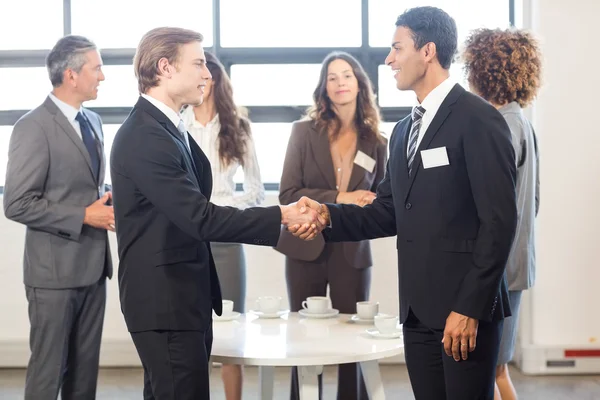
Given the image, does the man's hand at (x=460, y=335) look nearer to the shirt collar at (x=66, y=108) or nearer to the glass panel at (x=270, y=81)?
the shirt collar at (x=66, y=108)

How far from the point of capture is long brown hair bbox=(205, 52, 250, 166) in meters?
3.58

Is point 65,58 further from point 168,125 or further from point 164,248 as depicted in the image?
point 164,248

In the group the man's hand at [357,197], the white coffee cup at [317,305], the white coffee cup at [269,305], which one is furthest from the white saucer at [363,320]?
the man's hand at [357,197]

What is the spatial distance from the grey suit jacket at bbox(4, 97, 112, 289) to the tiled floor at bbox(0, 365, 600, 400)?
4.45ft

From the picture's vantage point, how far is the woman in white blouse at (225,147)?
3520mm

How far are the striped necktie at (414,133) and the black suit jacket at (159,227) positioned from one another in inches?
21.1

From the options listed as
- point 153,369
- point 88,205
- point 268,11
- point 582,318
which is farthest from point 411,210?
point 268,11

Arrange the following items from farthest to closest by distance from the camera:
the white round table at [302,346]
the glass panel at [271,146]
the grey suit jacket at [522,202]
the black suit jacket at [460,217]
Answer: the glass panel at [271,146] → the grey suit jacket at [522,202] → the white round table at [302,346] → the black suit jacket at [460,217]

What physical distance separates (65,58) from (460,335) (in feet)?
6.62

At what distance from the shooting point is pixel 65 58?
3184 mm

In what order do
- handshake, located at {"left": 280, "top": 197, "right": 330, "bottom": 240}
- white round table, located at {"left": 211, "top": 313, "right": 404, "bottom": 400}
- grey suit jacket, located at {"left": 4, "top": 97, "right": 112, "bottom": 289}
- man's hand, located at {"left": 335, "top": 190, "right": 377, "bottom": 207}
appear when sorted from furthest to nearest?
man's hand, located at {"left": 335, "top": 190, "right": 377, "bottom": 207} → grey suit jacket, located at {"left": 4, "top": 97, "right": 112, "bottom": 289} → handshake, located at {"left": 280, "top": 197, "right": 330, "bottom": 240} → white round table, located at {"left": 211, "top": 313, "right": 404, "bottom": 400}

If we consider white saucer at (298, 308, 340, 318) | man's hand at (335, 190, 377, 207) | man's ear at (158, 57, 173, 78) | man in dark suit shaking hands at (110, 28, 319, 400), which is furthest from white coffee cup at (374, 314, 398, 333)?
man's ear at (158, 57, 173, 78)

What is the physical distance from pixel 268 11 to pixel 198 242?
319 centimetres

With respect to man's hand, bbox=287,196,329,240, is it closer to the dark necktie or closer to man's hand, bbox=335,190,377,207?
man's hand, bbox=335,190,377,207
